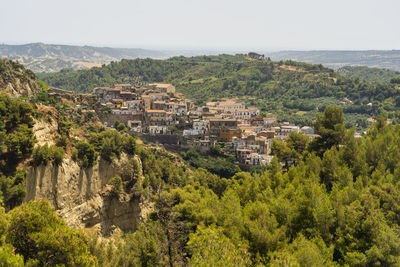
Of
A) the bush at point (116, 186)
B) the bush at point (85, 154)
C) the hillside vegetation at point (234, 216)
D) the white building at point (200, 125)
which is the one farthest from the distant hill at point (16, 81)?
the white building at point (200, 125)

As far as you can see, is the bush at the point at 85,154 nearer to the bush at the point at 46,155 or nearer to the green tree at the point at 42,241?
the bush at the point at 46,155

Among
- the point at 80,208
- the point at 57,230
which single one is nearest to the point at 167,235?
the point at 57,230

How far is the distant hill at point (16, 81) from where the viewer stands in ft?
135

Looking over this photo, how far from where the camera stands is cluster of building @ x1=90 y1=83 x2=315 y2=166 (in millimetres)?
51594

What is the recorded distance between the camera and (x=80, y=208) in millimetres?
29172

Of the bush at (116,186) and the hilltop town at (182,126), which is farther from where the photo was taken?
the hilltop town at (182,126)

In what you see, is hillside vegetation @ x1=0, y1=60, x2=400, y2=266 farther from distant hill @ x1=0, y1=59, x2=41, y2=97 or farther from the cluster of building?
the cluster of building

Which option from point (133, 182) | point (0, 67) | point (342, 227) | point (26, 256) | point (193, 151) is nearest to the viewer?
point (26, 256)

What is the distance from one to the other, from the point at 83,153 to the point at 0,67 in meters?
19.2

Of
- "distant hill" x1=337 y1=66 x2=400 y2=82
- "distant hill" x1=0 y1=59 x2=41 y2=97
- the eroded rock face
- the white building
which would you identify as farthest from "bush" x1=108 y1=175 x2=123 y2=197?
"distant hill" x1=337 y1=66 x2=400 y2=82

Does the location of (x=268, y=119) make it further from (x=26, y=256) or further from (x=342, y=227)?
(x=26, y=256)

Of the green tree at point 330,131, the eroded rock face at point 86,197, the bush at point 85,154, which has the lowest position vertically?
the eroded rock face at point 86,197

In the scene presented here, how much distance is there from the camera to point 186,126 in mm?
54500

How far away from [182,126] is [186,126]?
59cm
